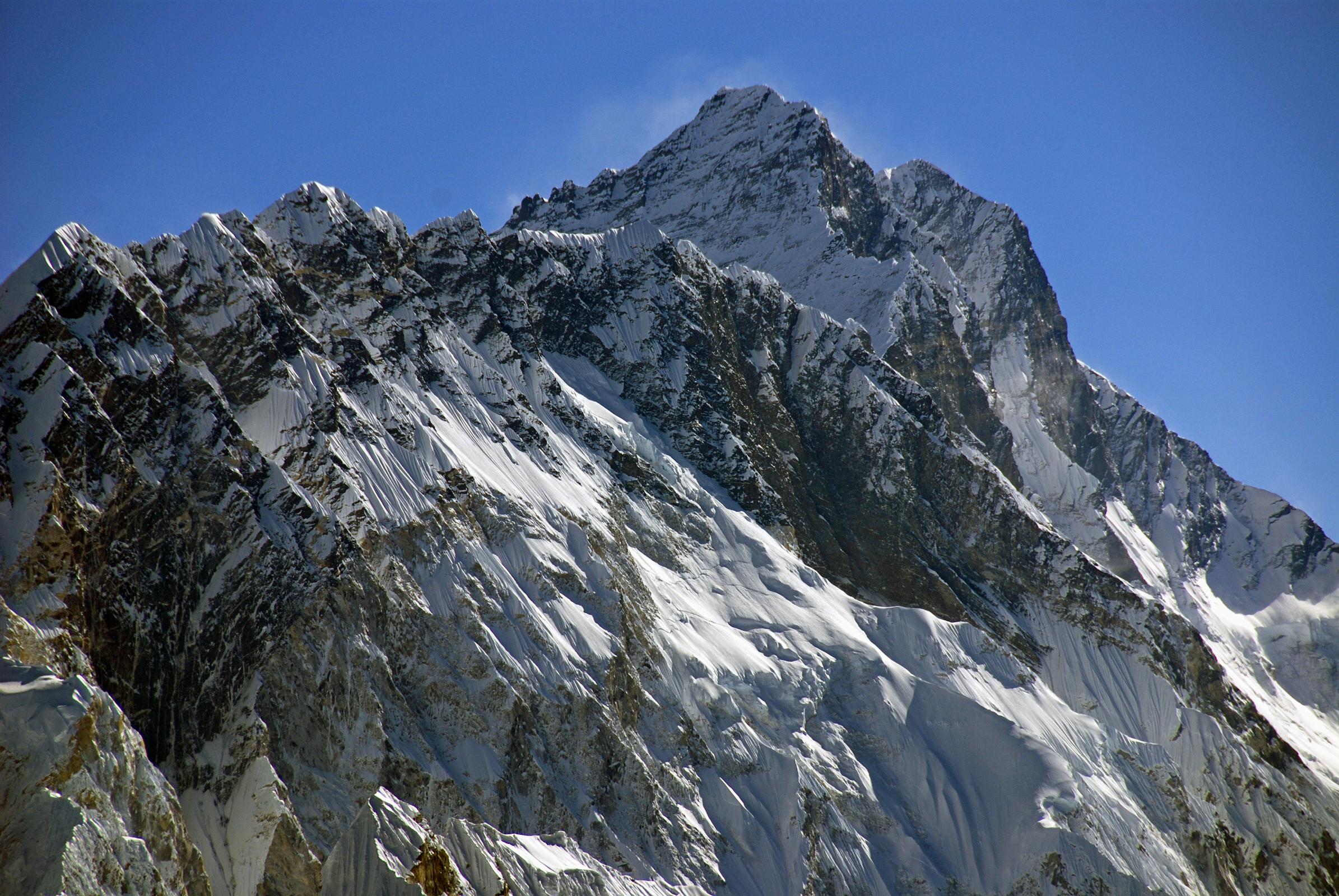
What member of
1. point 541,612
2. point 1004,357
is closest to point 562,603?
point 541,612

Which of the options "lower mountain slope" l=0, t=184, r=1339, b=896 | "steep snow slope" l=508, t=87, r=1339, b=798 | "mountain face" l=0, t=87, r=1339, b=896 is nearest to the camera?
"lower mountain slope" l=0, t=184, r=1339, b=896

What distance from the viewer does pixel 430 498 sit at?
2704 inches

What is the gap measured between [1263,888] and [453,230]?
8238 centimetres

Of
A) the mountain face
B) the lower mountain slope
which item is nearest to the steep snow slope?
the mountain face

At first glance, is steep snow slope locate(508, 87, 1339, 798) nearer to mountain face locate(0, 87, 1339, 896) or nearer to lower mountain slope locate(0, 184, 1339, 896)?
mountain face locate(0, 87, 1339, 896)

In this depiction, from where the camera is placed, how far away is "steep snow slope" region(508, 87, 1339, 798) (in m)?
138

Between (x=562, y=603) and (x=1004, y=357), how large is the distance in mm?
104811

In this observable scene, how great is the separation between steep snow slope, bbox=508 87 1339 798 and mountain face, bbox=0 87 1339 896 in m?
1.61

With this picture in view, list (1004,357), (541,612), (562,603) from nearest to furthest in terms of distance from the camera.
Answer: (541,612), (562,603), (1004,357)

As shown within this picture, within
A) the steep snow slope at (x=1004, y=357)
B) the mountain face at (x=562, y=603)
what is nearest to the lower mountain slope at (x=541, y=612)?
the mountain face at (x=562, y=603)

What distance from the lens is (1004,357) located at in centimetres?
15850

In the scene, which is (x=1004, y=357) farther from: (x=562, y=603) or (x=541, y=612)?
(x=541, y=612)

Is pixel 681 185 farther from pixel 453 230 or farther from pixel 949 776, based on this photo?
pixel 949 776

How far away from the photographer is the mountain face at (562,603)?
50062 millimetres
